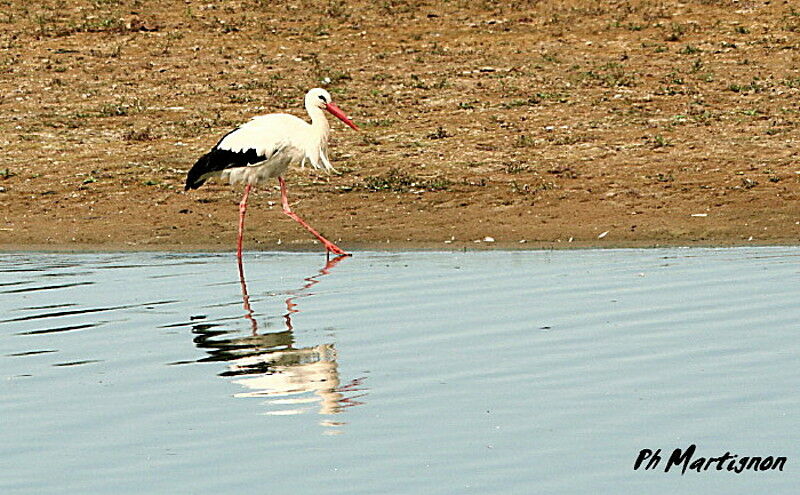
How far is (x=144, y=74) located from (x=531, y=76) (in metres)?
5.23

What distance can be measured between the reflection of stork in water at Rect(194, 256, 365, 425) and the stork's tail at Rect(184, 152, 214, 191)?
4.98m

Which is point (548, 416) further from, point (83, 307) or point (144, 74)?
point (144, 74)

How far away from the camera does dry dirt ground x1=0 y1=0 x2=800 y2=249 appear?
14.0 meters

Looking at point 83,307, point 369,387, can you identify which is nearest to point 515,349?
point 369,387

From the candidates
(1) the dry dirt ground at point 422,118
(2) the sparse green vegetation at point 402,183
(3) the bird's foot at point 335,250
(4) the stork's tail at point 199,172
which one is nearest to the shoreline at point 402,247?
(1) the dry dirt ground at point 422,118

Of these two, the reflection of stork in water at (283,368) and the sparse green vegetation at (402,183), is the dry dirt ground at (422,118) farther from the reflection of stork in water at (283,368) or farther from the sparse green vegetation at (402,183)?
the reflection of stork in water at (283,368)

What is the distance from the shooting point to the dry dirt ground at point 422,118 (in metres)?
14.0

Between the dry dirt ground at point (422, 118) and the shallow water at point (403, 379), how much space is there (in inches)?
105

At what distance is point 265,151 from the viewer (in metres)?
13.6

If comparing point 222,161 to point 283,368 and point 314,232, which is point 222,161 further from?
point 283,368

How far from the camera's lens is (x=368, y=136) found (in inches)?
666

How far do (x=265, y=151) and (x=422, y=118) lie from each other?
14.3 feet

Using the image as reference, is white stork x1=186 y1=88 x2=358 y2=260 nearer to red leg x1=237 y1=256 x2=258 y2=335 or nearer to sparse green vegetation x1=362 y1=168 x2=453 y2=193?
sparse green vegetation x1=362 y1=168 x2=453 y2=193

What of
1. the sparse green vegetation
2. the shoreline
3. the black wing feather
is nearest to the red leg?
the shoreline
